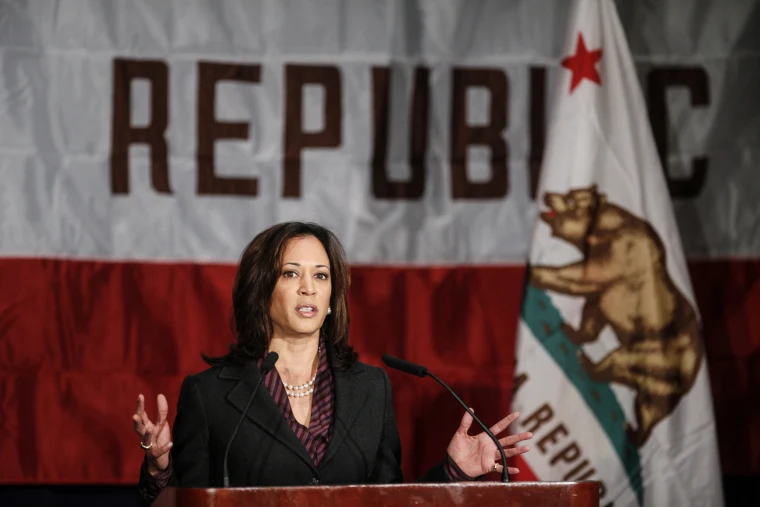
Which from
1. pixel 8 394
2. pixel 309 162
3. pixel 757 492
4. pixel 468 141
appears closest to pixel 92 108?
pixel 309 162

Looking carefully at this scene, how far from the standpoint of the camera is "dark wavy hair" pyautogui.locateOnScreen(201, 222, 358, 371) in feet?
6.75

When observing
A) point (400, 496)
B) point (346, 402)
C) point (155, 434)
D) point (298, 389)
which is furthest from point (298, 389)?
point (400, 496)

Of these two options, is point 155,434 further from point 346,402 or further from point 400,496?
point 400,496

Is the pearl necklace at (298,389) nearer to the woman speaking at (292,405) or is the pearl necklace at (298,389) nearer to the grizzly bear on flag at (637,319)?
the woman speaking at (292,405)

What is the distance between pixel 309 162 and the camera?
3.06 meters

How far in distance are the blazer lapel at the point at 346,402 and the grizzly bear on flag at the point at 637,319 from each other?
0.89 meters

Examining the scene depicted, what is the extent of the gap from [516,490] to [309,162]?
5.92ft

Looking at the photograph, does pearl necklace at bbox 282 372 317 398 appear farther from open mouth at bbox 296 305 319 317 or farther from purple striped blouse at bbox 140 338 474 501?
→ open mouth at bbox 296 305 319 317

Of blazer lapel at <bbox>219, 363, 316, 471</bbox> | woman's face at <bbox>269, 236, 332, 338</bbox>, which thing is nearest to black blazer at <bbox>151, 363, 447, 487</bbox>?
blazer lapel at <bbox>219, 363, 316, 471</bbox>

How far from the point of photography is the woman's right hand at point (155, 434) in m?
1.71

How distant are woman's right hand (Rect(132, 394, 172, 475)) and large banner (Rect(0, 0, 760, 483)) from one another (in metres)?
1.10

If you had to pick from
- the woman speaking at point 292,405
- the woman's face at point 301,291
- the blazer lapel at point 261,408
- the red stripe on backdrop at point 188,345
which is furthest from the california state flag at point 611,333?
the blazer lapel at point 261,408

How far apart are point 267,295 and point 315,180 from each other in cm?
105

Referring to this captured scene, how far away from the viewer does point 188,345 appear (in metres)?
2.92
